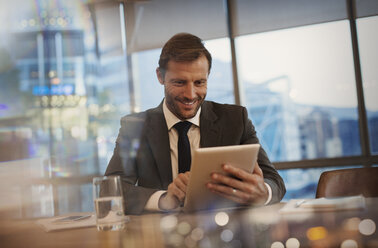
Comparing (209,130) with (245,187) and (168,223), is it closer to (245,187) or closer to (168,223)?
(245,187)

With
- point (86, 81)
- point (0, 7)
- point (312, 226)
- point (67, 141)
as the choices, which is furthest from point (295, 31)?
point (0, 7)

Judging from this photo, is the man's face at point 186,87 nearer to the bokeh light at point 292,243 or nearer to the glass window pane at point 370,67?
the bokeh light at point 292,243

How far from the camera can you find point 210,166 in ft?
3.75

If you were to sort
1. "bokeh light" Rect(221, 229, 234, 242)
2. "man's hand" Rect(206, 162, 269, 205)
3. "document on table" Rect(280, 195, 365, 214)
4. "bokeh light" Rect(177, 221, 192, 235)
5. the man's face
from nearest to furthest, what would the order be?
"bokeh light" Rect(221, 229, 234, 242)
"bokeh light" Rect(177, 221, 192, 235)
"document on table" Rect(280, 195, 365, 214)
"man's hand" Rect(206, 162, 269, 205)
the man's face

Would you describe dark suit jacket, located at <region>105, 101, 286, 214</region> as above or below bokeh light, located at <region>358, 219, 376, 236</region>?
above

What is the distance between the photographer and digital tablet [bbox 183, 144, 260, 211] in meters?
1.11

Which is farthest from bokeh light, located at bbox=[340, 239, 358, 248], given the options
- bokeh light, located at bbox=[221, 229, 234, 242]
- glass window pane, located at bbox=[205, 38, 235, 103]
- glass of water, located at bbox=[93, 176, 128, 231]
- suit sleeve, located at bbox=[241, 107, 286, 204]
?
glass window pane, located at bbox=[205, 38, 235, 103]

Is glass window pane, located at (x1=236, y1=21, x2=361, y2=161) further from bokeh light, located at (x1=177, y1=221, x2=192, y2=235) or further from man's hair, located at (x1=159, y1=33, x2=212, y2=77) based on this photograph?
bokeh light, located at (x1=177, y1=221, x2=192, y2=235)

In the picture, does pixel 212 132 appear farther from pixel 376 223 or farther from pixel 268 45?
pixel 268 45

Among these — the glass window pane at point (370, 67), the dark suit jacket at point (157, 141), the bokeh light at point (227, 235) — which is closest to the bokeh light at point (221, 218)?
the bokeh light at point (227, 235)

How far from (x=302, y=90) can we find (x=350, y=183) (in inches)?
105

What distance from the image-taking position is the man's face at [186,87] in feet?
5.96

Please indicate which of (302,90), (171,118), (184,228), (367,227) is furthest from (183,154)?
(302,90)

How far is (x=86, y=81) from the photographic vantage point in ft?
16.0
